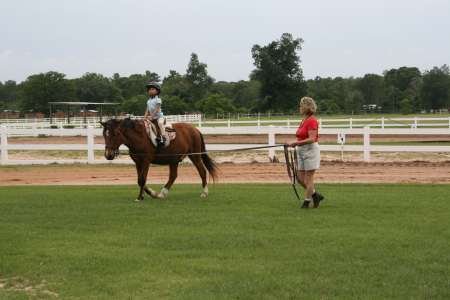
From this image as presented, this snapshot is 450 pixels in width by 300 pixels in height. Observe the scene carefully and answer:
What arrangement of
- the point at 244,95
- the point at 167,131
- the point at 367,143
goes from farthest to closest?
the point at 244,95, the point at 367,143, the point at 167,131

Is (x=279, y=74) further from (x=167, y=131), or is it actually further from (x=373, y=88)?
(x=167, y=131)

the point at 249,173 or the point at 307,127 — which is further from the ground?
the point at 307,127

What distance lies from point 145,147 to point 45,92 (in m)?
75.0

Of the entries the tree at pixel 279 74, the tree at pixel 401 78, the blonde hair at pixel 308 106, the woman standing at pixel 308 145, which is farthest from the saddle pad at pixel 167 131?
the tree at pixel 401 78

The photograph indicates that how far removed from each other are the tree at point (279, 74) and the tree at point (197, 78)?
83.1 ft

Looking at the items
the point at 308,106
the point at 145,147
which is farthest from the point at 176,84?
the point at 308,106

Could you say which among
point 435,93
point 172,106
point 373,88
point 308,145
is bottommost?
point 308,145

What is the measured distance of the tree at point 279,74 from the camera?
92.1 m

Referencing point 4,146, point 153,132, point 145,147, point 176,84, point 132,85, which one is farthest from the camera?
point 132,85

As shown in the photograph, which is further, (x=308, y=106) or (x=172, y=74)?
(x=172, y=74)

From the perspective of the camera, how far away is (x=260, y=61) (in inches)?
3730

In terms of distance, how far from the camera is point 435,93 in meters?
92.8

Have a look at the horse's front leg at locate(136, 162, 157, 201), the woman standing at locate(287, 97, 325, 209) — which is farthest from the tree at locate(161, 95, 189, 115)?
the woman standing at locate(287, 97, 325, 209)

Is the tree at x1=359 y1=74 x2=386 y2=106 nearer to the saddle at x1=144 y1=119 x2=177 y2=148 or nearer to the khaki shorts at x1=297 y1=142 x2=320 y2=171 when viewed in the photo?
the saddle at x1=144 y1=119 x2=177 y2=148
